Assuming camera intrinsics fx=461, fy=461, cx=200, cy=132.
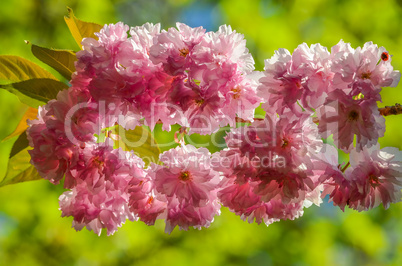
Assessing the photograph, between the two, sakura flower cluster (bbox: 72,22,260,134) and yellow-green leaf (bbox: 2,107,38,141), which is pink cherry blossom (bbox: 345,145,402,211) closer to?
sakura flower cluster (bbox: 72,22,260,134)

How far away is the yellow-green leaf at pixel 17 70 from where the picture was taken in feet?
4.20

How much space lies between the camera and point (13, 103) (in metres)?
2.78

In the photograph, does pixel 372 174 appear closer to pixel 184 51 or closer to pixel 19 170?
pixel 184 51

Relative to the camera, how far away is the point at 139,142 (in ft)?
4.56

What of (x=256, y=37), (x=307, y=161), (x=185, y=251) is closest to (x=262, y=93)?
(x=307, y=161)

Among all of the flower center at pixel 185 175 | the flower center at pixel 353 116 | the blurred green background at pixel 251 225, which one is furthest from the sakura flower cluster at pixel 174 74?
the blurred green background at pixel 251 225

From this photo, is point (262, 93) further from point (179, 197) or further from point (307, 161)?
point (179, 197)

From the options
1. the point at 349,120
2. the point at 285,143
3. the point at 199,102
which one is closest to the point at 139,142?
the point at 199,102

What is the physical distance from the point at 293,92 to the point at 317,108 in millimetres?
64

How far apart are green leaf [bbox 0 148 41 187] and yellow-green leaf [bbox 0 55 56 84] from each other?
204 millimetres

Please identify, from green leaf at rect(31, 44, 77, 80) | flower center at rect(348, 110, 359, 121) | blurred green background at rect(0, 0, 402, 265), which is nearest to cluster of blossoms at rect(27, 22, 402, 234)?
flower center at rect(348, 110, 359, 121)

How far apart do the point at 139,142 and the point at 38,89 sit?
0.34m

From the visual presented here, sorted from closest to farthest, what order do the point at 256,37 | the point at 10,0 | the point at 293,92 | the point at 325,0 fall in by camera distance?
the point at 293,92 → the point at 256,37 → the point at 325,0 → the point at 10,0

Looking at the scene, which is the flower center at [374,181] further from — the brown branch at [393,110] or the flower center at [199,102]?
the flower center at [199,102]
